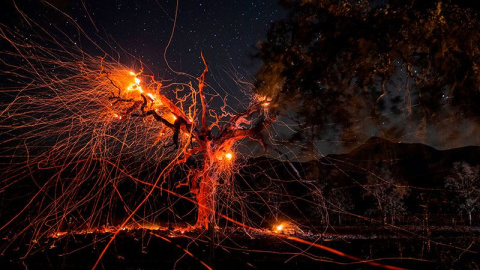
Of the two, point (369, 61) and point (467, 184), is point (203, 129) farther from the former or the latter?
point (467, 184)

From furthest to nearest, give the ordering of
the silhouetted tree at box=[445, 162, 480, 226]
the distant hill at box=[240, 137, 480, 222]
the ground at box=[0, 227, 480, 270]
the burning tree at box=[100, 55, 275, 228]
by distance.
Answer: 1. the silhouetted tree at box=[445, 162, 480, 226]
2. the distant hill at box=[240, 137, 480, 222]
3. the burning tree at box=[100, 55, 275, 228]
4. the ground at box=[0, 227, 480, 270]

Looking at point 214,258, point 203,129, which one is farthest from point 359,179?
point 214,258

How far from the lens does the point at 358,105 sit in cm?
949

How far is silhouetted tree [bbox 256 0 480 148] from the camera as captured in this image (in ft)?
24.2

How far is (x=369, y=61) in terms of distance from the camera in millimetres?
8945

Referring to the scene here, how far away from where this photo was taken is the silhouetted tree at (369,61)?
24.2ft

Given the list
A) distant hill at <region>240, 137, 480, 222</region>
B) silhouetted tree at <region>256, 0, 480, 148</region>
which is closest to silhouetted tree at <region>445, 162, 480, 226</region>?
distant hill at <region>240, 137, 480, 222</region>

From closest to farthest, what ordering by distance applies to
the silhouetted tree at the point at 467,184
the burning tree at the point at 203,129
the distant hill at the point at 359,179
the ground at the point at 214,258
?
the ground at the point at 214,258, the burning tree at the point at 203,129, the distant hill at the point at 359,179, the silhouetted tree at the point at 467,184

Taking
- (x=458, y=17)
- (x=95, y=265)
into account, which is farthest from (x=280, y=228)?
(x=458, y=17)

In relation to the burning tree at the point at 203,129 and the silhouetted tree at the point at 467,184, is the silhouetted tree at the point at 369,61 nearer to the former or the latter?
the burning tree at the point at 203,129

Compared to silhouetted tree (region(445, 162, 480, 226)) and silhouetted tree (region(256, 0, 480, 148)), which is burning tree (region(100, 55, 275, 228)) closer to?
silhouetted tree (region(256, 0, 480, 148))

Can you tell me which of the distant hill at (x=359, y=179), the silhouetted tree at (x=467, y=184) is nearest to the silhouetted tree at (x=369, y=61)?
the distant hill at (x=359, y=179)

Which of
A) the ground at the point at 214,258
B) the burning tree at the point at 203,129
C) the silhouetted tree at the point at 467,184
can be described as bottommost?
the ground at the point at 214,258

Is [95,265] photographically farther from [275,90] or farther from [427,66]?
[427,66]
